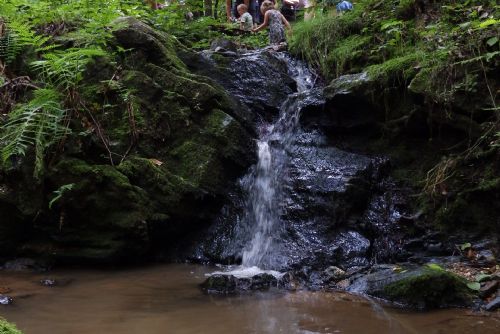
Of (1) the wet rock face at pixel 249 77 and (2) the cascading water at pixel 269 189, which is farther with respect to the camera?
(1) the wet rock face at pixel 249 77

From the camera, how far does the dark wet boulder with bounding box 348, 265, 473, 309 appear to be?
424cm

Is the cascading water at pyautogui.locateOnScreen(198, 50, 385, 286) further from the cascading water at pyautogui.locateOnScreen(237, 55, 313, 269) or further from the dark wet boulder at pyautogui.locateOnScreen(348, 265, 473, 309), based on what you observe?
the dark wet boulder at pyautogui.locateOnScreen(348, 265, 473, 309)

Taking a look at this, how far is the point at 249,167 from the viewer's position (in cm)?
712

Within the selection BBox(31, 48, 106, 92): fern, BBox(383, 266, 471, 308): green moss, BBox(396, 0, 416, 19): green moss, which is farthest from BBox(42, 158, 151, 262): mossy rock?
BBox(396, 0, 416, 19): green moss

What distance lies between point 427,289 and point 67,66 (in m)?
5.07

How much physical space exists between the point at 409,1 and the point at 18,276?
270 inches

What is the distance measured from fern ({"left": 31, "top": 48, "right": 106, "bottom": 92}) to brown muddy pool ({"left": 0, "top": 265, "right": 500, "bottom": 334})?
260cm

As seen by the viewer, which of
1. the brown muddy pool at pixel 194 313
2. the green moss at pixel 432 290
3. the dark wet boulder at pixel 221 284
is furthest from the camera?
the dark wet boulder at pixel 221 284

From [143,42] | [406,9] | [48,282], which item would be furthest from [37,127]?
[406,9]

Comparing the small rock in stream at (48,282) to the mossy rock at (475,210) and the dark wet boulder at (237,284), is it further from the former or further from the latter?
the mossy rock at (475,210)

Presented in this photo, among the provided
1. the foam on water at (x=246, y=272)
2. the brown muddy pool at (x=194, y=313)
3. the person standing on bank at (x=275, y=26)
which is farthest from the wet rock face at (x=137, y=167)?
the person standing on bank at (x=275, y=26)

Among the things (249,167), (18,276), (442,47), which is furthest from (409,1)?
(18,276)

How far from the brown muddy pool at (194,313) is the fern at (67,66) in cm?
260

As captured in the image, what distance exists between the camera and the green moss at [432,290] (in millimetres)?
4238
